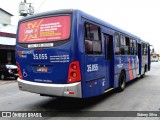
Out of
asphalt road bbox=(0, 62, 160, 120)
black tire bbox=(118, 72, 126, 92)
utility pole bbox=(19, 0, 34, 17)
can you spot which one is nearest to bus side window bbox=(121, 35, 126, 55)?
black tire bbox=(118, 72, 126, 92)

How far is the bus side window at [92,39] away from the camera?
703cm

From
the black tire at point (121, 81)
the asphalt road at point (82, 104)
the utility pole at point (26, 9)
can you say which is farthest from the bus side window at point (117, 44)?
the utility pole at point (26, 9)

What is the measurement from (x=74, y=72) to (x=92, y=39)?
147cm

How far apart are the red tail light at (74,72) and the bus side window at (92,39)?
730 millimetres

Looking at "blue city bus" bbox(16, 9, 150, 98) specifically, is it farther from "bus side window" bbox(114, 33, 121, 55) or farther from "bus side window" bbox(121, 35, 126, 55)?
"bus side window" bbox(121, 35, 126, 55)

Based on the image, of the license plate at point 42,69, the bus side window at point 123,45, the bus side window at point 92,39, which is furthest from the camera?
the bus side window at point 123,45

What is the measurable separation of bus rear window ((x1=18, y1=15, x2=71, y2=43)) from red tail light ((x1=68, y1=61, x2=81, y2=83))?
0.81 metres

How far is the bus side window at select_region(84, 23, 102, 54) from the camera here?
7028 mm

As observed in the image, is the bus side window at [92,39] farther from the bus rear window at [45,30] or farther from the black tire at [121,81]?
the black tire at [121,81]

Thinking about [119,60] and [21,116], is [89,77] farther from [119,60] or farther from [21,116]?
[119,60]

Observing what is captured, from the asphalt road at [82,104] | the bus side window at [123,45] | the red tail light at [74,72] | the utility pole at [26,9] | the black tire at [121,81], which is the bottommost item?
the asphalt road at [82,104]

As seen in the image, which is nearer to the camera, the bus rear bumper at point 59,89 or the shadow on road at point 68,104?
the bus rear bumper at point 59,89

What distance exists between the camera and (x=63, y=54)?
6523 millimetres

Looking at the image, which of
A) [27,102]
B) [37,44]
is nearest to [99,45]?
[37,44]
